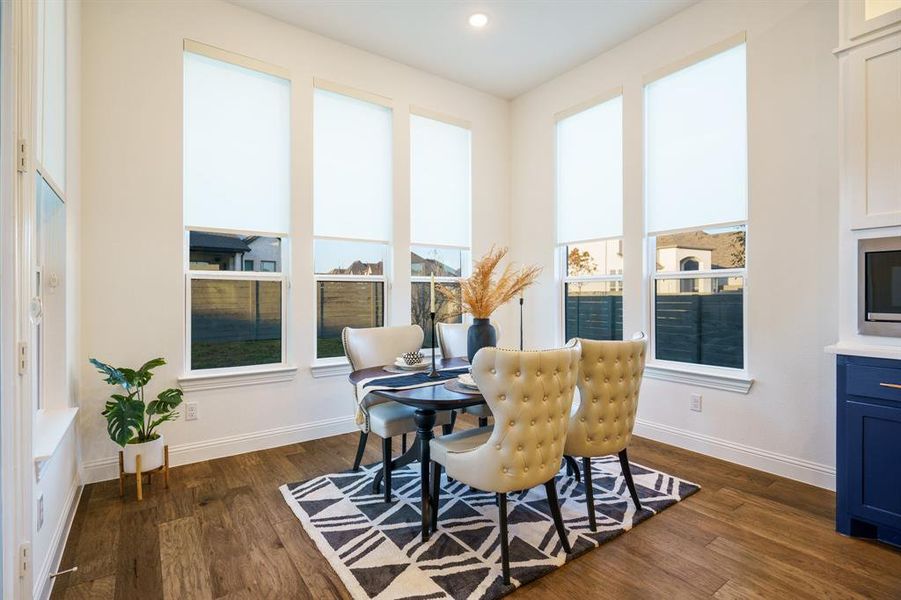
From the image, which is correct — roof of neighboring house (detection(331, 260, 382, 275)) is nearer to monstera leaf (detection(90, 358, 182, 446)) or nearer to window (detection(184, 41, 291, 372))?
window (detection(184, 41, 291, 372))

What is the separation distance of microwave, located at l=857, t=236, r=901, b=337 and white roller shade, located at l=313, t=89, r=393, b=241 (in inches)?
135

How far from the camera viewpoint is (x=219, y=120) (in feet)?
11.1

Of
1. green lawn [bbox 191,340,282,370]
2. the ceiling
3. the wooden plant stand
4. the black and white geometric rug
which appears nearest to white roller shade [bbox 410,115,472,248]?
the ceiling

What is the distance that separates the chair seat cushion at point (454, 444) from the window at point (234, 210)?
6.54 ft

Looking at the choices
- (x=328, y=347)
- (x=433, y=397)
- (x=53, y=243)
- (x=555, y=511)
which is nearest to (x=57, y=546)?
(x=53, y=243)

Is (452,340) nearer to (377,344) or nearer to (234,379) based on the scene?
(377,344)

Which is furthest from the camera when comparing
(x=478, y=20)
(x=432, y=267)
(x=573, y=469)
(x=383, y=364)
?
(x=432, y=267)

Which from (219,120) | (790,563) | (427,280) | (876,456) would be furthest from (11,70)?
(876,456)

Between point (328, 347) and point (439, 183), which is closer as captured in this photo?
point (328, 347)

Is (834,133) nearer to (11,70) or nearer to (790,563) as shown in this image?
(790,563)

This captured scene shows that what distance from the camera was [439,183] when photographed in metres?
4.66

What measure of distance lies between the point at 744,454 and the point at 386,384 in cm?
267

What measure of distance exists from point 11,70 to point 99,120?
5.52 feet

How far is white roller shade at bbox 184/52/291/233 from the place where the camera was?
3297mm
